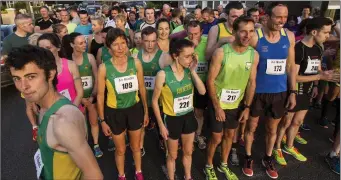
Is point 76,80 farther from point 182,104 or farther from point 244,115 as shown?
point 244,115

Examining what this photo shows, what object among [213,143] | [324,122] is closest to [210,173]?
[213,143]

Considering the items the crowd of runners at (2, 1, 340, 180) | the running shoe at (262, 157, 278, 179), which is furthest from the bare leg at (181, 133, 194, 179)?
the running shoe at (262, 157, 278, 179)

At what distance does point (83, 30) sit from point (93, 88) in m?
2.43

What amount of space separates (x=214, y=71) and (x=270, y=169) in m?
1.57

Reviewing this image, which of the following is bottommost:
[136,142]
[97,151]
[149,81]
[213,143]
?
[97,151]

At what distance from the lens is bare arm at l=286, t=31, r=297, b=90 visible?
2.92m

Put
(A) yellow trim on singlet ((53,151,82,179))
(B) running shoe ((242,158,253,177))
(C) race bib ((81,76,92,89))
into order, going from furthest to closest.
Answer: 1. (C) race bib ((81,76,92,89))
2. (B) running shoe ((242,158,253,177))
3. (A) yellow trim on singlet ((53,151,82,179))

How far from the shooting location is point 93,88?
138 inches

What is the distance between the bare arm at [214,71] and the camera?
2719mm

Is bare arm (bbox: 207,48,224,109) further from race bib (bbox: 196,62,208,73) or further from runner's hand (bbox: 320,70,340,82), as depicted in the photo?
runner's hand (bbox: 320,70,340,82)

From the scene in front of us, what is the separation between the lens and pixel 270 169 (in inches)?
130

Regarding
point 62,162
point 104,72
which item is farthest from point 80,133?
point 104,72

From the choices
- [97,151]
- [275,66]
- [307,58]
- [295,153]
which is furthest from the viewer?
[97,151]

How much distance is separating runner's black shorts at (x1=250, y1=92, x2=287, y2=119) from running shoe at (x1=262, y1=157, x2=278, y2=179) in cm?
67
